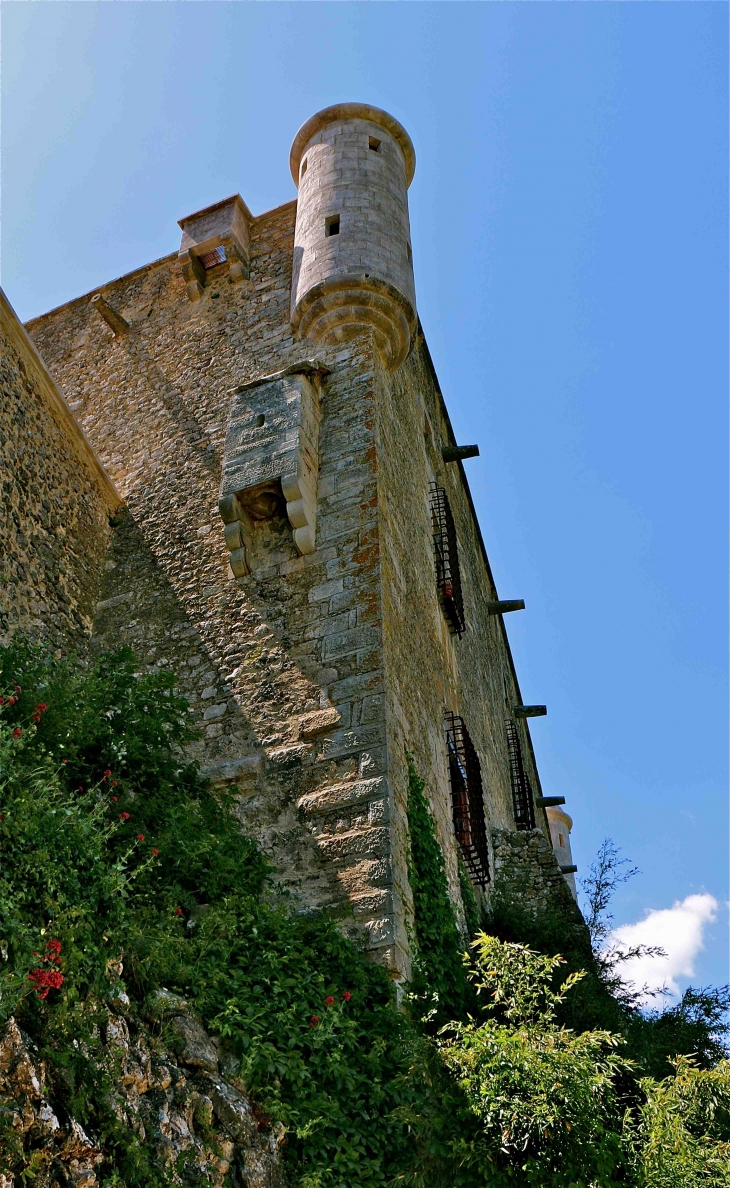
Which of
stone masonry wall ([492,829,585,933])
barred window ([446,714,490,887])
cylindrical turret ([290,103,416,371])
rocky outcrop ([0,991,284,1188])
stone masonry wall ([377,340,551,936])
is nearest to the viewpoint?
rocky outcrop ([0,991,284,1188])

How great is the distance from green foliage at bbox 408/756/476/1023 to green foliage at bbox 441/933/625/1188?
0.79m

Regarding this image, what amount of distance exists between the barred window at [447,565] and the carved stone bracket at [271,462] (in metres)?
2.25

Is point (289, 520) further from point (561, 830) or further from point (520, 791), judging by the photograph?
point (561, 830)

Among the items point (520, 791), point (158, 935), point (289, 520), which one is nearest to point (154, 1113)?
point (158, 935)

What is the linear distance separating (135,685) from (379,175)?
6.11 meters

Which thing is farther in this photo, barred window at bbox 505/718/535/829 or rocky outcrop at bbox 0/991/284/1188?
barred window at bbox 505/718/535/829

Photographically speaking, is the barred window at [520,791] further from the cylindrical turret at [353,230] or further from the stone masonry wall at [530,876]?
the cylindrical turret at [353,230]

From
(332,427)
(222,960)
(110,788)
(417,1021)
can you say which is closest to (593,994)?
(417,1021)

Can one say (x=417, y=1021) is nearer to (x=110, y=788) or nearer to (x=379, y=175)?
(x=110, y=788)

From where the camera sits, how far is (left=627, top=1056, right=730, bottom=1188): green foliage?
4914 mm

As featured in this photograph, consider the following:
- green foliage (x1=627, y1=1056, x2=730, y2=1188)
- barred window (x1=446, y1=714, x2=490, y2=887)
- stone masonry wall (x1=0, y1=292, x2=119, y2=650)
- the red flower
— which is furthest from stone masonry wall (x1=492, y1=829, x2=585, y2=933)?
the red flower

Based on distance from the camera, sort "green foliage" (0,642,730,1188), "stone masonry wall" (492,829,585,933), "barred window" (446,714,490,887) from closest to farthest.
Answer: "green foliage" (0,642,730,1188) < "barred window" (446,714,490,887) < "stone masonry wall" (492,829,585,933)

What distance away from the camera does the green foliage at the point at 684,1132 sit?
491cm

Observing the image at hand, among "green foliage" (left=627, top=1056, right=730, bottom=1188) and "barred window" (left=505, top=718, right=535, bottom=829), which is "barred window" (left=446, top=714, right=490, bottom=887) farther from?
"barred window" (left=505, top=718, right=535, bottom=829)
